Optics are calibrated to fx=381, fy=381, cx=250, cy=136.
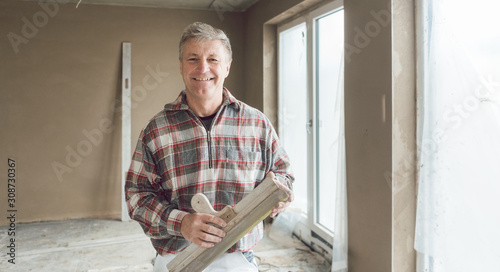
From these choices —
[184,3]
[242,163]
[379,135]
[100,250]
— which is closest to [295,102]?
[379,135]

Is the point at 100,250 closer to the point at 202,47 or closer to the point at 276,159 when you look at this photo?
the point at 276,159

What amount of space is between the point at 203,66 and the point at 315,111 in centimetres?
225

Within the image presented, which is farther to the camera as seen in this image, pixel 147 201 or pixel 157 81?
pixel 157 81

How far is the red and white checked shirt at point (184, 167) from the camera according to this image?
1.28 m

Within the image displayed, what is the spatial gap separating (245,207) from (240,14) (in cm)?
410

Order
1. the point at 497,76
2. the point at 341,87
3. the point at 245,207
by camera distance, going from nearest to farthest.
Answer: the point at 245,207
the point at 497,76
the point at 341,87

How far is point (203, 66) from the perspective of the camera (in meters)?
1.26

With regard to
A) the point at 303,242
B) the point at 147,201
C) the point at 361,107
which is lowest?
the point at 303,242

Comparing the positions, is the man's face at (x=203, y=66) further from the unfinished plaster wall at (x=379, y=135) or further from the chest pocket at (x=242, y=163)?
the unfinished plaster wall at (x=379, y=135)

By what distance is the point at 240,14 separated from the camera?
15.7 feet

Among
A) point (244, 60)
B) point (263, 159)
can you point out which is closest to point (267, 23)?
point (244, 60)

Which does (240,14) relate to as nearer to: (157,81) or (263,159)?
(157,81)

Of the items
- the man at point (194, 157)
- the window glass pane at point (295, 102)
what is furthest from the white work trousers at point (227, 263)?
the window glass pane at point (295, 102)

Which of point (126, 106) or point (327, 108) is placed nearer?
point (327, 108)
